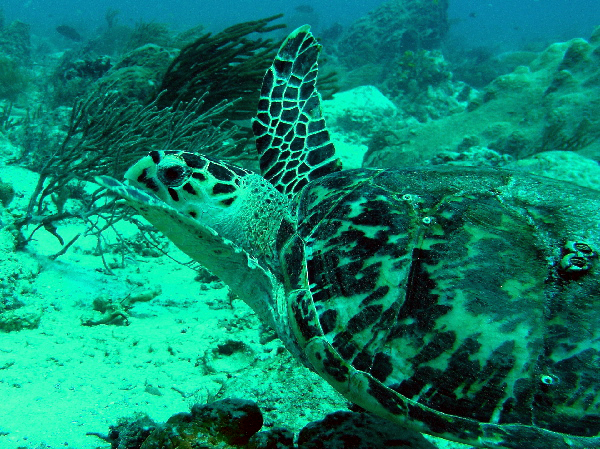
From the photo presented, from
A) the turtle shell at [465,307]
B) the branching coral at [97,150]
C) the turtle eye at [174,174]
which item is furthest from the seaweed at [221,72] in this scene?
the turtle shell at [465,307]

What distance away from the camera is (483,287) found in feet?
4.25

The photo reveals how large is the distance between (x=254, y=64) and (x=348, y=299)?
12.7ft

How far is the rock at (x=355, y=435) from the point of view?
139cm

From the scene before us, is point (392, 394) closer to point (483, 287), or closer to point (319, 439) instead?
point (319, 439)

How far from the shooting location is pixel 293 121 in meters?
2.64

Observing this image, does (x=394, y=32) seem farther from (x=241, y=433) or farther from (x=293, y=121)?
(x=241, y=433)

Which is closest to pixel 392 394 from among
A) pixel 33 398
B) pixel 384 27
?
pixel 33 398

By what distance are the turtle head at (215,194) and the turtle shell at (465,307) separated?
42 centimetres

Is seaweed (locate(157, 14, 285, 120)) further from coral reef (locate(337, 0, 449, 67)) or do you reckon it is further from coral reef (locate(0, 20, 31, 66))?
coral reef (locate(337, 0, 449, 67))

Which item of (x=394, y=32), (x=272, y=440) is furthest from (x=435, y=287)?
(x=394, y=32)

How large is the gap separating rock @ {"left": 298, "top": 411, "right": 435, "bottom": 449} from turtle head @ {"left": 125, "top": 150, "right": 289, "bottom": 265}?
0.82 metres

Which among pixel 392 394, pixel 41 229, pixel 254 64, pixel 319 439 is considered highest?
pixel 254 64

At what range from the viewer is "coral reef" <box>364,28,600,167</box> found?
237 inches

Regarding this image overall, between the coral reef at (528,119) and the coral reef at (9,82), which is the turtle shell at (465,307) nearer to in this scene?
the coral reef at (528,119)
